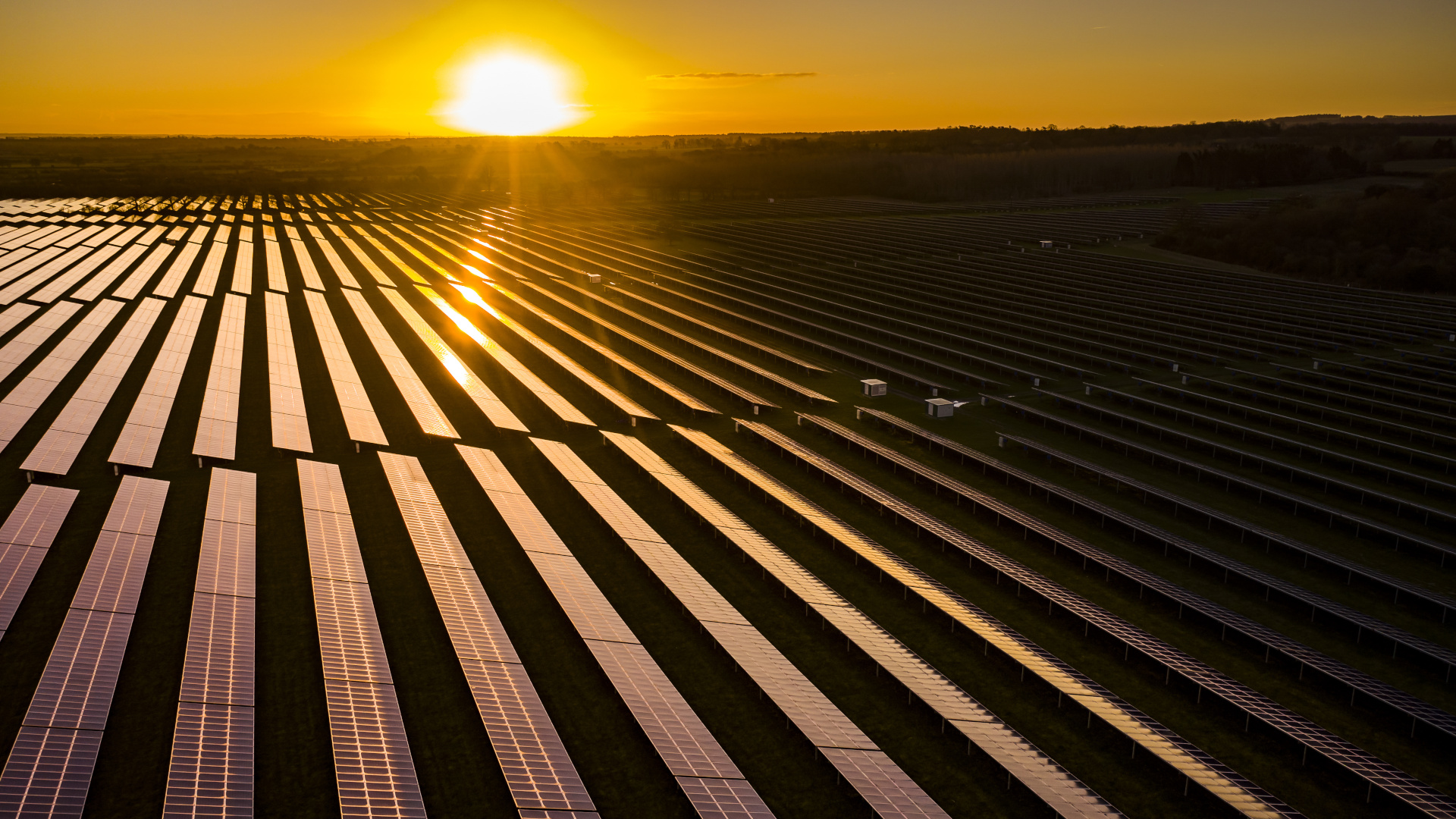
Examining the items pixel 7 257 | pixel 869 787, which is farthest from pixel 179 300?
pixel 869 787

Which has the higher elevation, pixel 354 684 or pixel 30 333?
pixel 30 333

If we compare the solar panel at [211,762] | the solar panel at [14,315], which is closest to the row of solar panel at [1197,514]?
the solar panel at [211,762]

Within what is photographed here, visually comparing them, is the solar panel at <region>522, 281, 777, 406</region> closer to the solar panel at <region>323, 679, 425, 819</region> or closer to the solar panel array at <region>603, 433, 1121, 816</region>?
the solar panel array at <region>603, 433, 1121, 816</region>

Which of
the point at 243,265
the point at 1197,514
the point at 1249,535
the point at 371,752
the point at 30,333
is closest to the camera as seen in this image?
the point at 371,752

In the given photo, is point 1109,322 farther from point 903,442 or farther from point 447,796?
point 447,796

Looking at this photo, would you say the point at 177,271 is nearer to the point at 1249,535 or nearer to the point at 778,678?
the point at 778,678

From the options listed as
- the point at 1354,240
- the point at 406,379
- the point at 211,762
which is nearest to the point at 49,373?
the point at 406,379
